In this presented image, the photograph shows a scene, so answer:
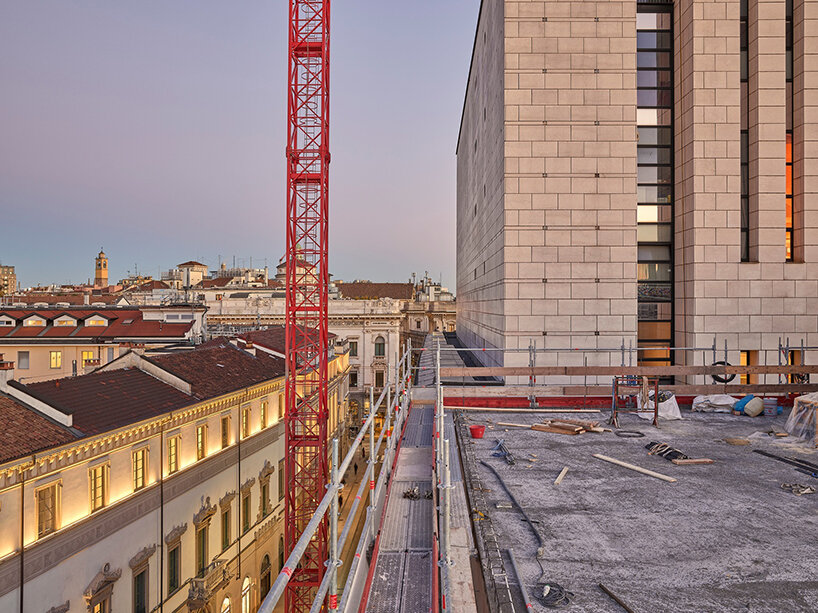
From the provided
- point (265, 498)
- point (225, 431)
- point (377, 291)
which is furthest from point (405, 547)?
point (377, 291)

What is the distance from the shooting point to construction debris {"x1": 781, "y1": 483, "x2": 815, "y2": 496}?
30.4 feet

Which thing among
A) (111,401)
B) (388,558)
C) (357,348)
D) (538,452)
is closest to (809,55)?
(538,452)

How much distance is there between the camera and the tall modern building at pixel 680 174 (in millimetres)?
23016

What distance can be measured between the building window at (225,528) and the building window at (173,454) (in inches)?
188

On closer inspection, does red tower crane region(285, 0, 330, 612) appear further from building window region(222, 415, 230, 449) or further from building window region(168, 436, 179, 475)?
building window region(168, 436, 179, 475)

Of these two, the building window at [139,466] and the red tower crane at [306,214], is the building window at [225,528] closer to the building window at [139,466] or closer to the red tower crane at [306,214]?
the red tower crane at [306,214]

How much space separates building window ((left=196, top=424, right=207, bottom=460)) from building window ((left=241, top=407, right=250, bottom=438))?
3.70 m

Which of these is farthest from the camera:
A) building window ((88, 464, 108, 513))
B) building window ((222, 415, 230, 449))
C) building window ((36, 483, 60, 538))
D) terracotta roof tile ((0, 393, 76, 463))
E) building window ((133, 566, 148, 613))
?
building window ((222, 415, 230, 449))

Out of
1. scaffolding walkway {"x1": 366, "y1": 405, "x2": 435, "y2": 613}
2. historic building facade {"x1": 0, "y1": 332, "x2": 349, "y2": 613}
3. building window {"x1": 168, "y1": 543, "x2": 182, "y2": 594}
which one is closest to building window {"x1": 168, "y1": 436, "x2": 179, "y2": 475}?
historic building facade {"x1": 0, "y1": 332, "x2": 349, "y2": 613}

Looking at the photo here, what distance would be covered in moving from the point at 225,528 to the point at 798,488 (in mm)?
24494

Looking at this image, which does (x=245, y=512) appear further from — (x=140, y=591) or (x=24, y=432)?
(x=24, y=432)

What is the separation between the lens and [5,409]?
1697cm

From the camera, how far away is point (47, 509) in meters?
16.0

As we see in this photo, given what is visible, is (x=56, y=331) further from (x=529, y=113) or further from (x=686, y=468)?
(x=686, y=468)
